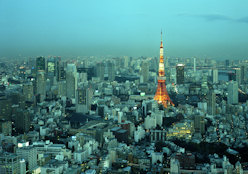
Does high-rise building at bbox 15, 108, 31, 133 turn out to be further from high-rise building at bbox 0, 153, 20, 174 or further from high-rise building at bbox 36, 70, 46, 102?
high-rise building at bbox 36, 70, 46, 102

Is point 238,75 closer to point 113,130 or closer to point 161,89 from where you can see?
point 161,89

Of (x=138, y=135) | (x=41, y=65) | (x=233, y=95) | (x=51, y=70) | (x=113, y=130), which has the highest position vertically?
(x=41, y=65)

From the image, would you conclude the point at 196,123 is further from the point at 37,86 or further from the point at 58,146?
the point at 37,86

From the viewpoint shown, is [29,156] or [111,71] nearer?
[29,156]

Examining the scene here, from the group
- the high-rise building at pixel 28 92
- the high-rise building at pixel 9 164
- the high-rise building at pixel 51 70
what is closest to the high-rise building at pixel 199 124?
the high-rise building at pixel 9 164

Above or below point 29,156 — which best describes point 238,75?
above

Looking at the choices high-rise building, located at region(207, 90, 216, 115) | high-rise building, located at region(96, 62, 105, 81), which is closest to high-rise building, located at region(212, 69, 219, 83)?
high-rise building, located at region(96, 62, 105, 81)

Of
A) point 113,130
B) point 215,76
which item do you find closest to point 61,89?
point 113,130

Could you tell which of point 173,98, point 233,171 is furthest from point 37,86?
point 233,171
